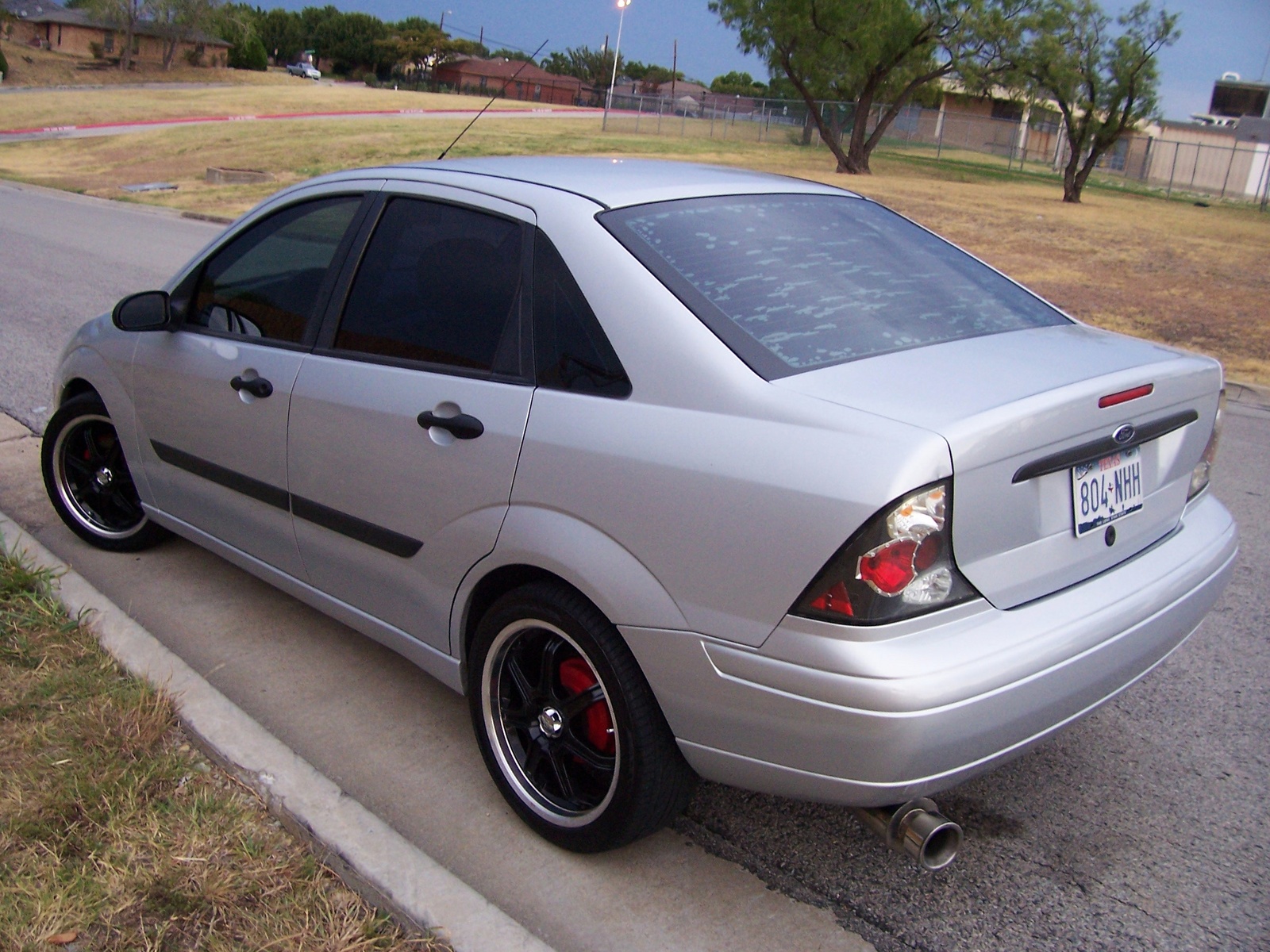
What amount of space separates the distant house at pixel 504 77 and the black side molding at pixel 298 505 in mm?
82741

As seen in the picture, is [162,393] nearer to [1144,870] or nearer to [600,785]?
[600,785]

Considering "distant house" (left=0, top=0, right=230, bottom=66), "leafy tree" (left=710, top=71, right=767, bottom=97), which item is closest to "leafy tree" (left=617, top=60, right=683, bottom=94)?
"leafy tree" (left=710, top=71, right=767, bottom=97)

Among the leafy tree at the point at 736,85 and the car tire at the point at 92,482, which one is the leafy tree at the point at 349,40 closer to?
the leafy tree at the point at 736,85

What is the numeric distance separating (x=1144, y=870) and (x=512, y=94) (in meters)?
95.4

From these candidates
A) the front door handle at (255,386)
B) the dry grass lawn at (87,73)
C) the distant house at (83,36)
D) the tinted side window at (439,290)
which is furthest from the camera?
the distant house at (83,36)

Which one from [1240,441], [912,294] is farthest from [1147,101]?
[912,294]

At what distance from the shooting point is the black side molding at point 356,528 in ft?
10.7

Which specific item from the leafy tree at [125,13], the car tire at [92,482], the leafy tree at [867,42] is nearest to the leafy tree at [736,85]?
the leafy tree at [125,13]

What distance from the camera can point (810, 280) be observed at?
3105mm

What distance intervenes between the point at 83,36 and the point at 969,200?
8097 cm

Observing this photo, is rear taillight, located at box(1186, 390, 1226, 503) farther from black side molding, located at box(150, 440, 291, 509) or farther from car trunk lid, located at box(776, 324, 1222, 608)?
black side molding, located at box(150, 440, 291, 509)

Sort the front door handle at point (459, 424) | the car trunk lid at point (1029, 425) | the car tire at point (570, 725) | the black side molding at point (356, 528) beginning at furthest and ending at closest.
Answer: the black side molding at point (356, 528) → the front door handle at point (459, 424) → the car tire at point (570, 725) → the car trunk lid at point (1029, 425)

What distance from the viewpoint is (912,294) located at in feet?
10.7

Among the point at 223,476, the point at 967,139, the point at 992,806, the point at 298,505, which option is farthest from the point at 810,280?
the point at 967,139
